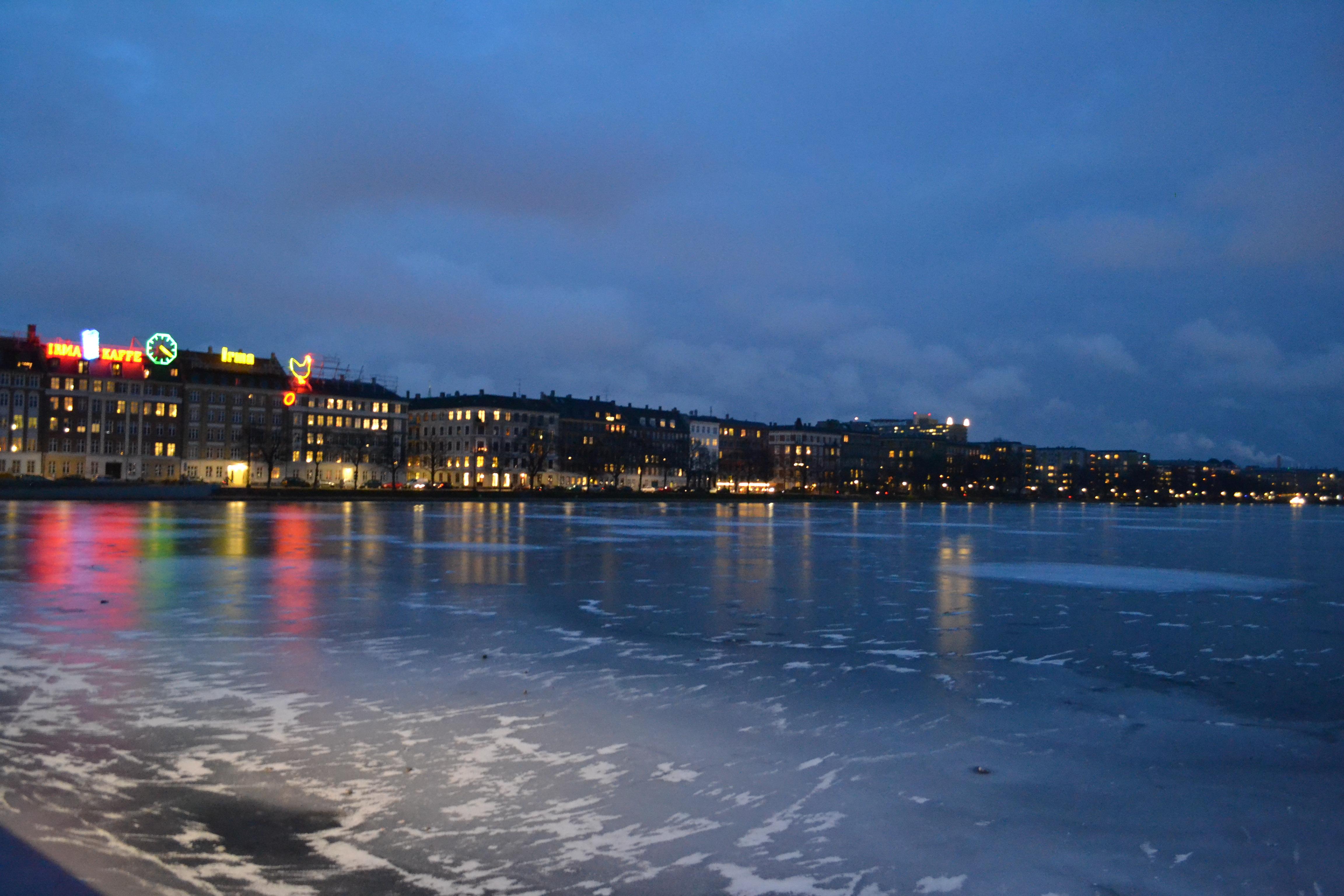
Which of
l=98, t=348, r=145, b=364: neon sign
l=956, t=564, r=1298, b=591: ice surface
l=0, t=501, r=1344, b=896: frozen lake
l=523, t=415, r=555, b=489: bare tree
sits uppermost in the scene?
l=98, t=348, r=145, b=364: neon sign

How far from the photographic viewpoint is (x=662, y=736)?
9094mm

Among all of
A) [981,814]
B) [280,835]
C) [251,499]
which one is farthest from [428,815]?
[251,499]

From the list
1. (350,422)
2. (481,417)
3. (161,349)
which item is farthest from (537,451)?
(161,349)

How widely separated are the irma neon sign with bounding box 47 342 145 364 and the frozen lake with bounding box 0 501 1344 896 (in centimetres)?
10351

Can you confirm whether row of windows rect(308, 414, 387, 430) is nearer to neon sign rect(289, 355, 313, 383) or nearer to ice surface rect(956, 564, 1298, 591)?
neon sign rect(289, 355, 313, 383)

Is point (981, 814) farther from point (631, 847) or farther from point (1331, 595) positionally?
point (1331, 595)

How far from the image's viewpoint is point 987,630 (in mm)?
16141

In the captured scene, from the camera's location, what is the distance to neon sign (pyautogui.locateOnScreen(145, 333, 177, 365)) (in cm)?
11000

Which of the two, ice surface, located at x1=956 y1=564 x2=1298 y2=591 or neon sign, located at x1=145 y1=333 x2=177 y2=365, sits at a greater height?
neon sign, located at x1=145 y1=333 x2=177 y2=365

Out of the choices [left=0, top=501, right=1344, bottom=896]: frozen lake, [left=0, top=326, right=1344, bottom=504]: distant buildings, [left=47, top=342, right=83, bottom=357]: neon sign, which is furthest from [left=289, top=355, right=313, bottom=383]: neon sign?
[left=0, top=501, right=1344, bottom=896]: frozen lake

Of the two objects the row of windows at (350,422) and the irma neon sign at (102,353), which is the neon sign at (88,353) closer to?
the irma neon sign at (102,353)

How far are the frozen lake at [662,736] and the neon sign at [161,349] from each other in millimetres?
98554

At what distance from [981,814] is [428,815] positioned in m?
3.95

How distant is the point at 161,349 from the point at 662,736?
117402 millimetres
